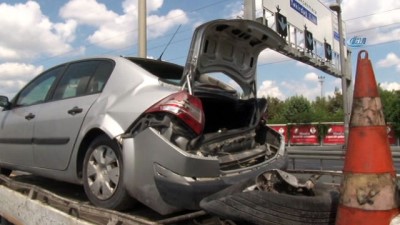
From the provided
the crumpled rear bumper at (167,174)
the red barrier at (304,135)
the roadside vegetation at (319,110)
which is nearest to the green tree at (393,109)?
the roadside vegetation at (319,110)

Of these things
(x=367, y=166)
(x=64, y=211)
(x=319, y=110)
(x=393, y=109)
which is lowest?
(x=64, y=211)

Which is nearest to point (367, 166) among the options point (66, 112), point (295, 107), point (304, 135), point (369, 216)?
point (369, 216)

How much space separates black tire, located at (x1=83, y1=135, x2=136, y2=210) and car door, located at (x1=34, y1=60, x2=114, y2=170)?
0.35 m

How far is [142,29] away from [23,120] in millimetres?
7452

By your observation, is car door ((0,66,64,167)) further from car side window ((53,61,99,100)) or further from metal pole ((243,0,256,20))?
metal pole ((243,0,256,20))

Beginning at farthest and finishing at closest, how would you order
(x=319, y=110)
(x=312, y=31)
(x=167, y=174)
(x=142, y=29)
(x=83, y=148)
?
1. (x=319, y=110)
2. (x=312, y=31)
3. (x=142, y=29)
4. (x=83, y=148)
5. (x=167, y=174)

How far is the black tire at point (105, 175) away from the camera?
3.66 metres

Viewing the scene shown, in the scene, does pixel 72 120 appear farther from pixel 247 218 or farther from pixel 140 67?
pixel 247 218

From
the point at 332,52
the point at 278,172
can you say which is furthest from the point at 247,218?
the point at 332,52

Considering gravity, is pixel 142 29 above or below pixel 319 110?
below

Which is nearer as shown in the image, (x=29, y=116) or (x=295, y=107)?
(x=29, y=116)

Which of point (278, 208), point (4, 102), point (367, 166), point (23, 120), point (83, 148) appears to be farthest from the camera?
point (4, 102)

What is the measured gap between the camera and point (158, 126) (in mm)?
3412

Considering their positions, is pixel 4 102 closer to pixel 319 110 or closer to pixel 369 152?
pixel 369 152
